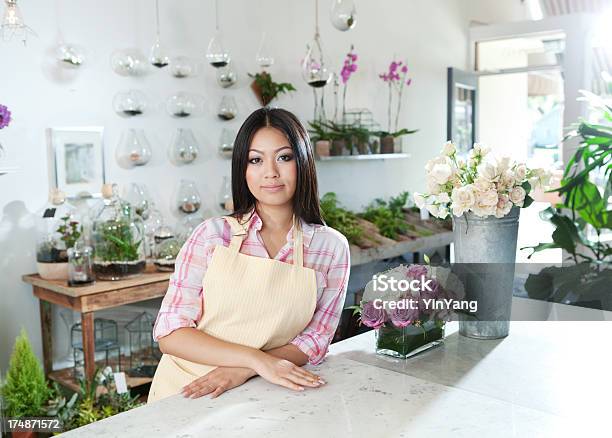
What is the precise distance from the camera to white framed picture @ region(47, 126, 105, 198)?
3480mm

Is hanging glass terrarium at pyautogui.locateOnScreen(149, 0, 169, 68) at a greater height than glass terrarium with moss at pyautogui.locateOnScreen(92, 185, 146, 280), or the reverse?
hanging glass terrarium at pyautogui.locateOnScreen(149, 0, 169, 68)

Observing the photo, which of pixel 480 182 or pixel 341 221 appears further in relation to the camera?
pixel 341 221

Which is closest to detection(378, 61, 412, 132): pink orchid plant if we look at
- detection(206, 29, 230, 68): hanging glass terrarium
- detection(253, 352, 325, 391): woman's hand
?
detection(206, 29, 230, 68): hanging glass terrarium

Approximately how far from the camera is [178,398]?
1.35 metres

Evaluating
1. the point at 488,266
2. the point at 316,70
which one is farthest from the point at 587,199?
the point at 316,70

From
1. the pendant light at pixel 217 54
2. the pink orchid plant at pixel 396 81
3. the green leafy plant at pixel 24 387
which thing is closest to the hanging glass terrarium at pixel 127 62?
the pendant light at pixel 217 54

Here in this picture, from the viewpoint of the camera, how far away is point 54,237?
132 inches

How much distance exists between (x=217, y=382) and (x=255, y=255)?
0.41 meters

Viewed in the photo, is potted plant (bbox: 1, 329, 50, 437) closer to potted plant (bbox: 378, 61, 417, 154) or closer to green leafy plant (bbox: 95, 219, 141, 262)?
green leafy plant (bbox: 95, 219, 141, 262)

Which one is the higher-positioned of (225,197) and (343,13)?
(343,13)

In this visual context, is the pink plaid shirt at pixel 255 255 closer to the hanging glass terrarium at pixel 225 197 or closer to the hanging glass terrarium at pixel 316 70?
the hanging glass terrarium at pixel 225 197

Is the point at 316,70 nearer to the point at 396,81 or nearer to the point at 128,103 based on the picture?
the point at 128,103

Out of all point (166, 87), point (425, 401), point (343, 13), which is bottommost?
point (425, 401)

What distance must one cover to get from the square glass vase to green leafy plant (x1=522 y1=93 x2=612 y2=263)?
0.86m
